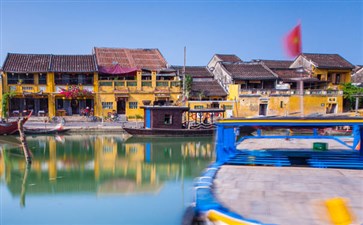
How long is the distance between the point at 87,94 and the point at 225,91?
35.6 feet

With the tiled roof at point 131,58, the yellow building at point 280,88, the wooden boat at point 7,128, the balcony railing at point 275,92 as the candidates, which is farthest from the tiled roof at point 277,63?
the wooden boat at point 7,128

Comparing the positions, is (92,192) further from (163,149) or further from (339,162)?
(163,149)

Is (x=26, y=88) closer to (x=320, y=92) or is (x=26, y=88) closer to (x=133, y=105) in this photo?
(x=133, y=105)

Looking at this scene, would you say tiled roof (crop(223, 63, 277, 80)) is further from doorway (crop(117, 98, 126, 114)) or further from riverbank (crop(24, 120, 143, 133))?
riverbank (crop(24, 120, 143, 133))

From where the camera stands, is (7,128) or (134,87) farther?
(134,87)

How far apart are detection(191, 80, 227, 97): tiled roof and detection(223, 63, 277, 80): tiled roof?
158 cm

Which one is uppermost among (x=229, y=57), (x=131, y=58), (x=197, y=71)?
(x=229, y=57)

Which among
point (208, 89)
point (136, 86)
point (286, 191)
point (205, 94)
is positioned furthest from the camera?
point (208, 89)

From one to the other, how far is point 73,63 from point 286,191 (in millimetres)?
26245

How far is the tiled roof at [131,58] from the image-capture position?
30953 millimetres

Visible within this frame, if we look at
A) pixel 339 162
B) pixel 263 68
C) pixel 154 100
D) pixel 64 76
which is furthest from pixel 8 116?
pixel 339 162

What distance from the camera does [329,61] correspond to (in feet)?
107

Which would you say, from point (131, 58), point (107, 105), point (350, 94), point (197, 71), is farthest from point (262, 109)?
point (131, 58)

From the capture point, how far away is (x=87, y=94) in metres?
27.6
